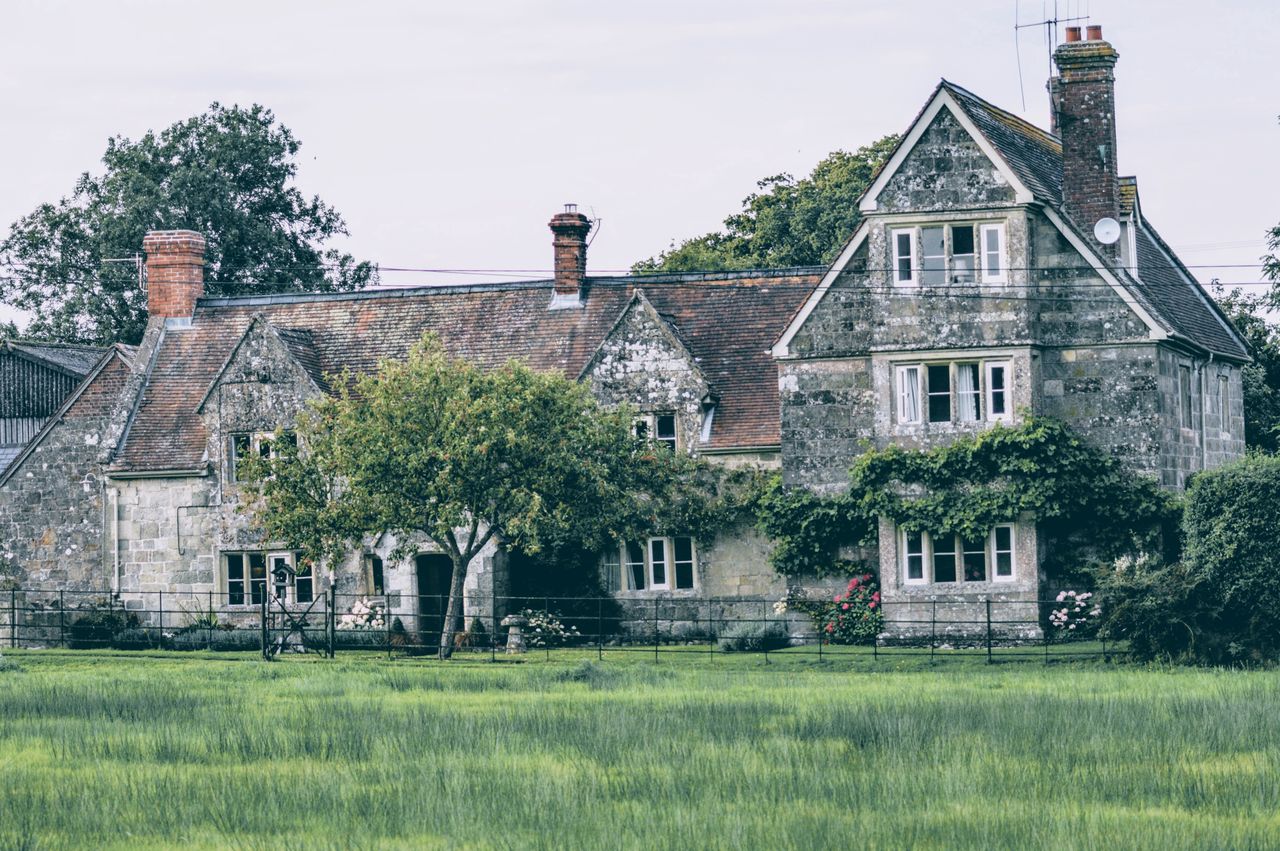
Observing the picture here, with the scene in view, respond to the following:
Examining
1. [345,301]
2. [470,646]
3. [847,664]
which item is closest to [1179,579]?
[847,664]

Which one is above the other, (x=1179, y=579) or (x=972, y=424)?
(x=972, y=424)

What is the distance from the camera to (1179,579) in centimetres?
3294

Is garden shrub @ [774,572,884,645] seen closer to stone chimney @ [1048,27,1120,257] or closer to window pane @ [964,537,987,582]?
window pane @ [964,537,987,582]

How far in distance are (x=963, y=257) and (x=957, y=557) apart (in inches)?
238

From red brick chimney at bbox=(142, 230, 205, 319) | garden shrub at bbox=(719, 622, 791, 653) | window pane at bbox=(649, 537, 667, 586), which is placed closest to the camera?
garden shrub at bbox=(719, 622, 791, 653)

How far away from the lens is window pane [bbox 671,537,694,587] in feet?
143

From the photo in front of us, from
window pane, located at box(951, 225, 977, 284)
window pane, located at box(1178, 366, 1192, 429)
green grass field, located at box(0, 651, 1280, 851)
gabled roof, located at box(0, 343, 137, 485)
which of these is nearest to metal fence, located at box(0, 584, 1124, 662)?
gabled roof, located at box(0, 343, 137, 485)

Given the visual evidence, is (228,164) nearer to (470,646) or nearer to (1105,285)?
(470,646)

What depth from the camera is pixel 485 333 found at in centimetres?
4800

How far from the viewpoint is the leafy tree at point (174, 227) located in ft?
228

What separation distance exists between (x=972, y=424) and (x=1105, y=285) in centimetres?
385

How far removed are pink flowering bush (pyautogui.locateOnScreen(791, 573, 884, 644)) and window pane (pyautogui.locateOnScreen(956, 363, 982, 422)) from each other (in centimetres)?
387

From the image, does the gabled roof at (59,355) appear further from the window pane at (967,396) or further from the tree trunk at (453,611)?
the window pane at (967,396)

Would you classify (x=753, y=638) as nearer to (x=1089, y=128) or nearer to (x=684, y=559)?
(x=684, y=559)
